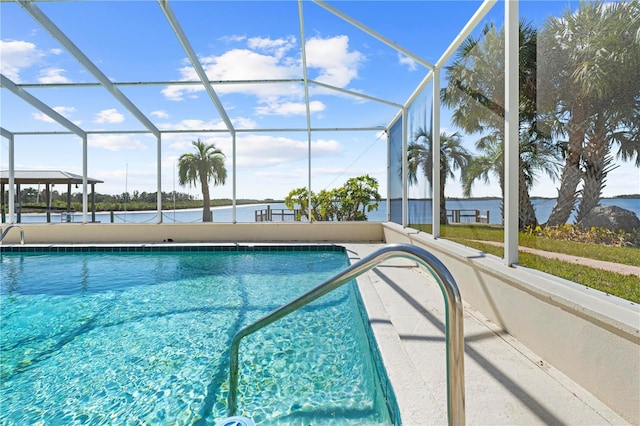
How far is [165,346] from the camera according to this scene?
3.45 m

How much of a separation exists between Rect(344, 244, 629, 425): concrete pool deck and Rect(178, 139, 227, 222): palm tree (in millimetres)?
7181

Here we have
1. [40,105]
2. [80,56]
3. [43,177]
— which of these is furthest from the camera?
[43,177]

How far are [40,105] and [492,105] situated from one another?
9.18 m

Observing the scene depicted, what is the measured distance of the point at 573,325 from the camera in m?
2.27

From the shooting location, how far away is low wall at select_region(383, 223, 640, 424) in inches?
74.0

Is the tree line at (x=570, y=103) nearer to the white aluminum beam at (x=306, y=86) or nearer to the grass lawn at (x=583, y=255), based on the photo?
the grass lawn at (x=583, y=255)

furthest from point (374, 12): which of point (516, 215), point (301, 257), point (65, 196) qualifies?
point (65, 196)

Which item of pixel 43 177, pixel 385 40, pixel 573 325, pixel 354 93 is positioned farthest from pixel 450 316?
pixel 43 177

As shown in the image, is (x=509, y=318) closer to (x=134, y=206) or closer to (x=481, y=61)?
(x=481, y=61)

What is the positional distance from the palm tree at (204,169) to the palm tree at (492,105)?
6.36 meters

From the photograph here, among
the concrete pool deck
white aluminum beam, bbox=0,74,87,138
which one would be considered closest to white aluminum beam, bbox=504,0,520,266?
the concrete pool deck

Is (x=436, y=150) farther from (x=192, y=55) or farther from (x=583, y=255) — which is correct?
(x=192, y=55)

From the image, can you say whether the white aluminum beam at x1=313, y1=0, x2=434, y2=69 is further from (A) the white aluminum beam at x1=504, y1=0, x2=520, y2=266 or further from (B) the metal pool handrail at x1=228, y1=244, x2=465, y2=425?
(B) the metal pool handrail at x1=228, y1=244, x2=465, y2=425

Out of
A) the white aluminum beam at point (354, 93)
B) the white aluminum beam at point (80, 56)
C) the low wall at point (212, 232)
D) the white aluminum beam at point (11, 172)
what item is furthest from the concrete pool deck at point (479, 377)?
the white aluminum beam at point (11, 172)
